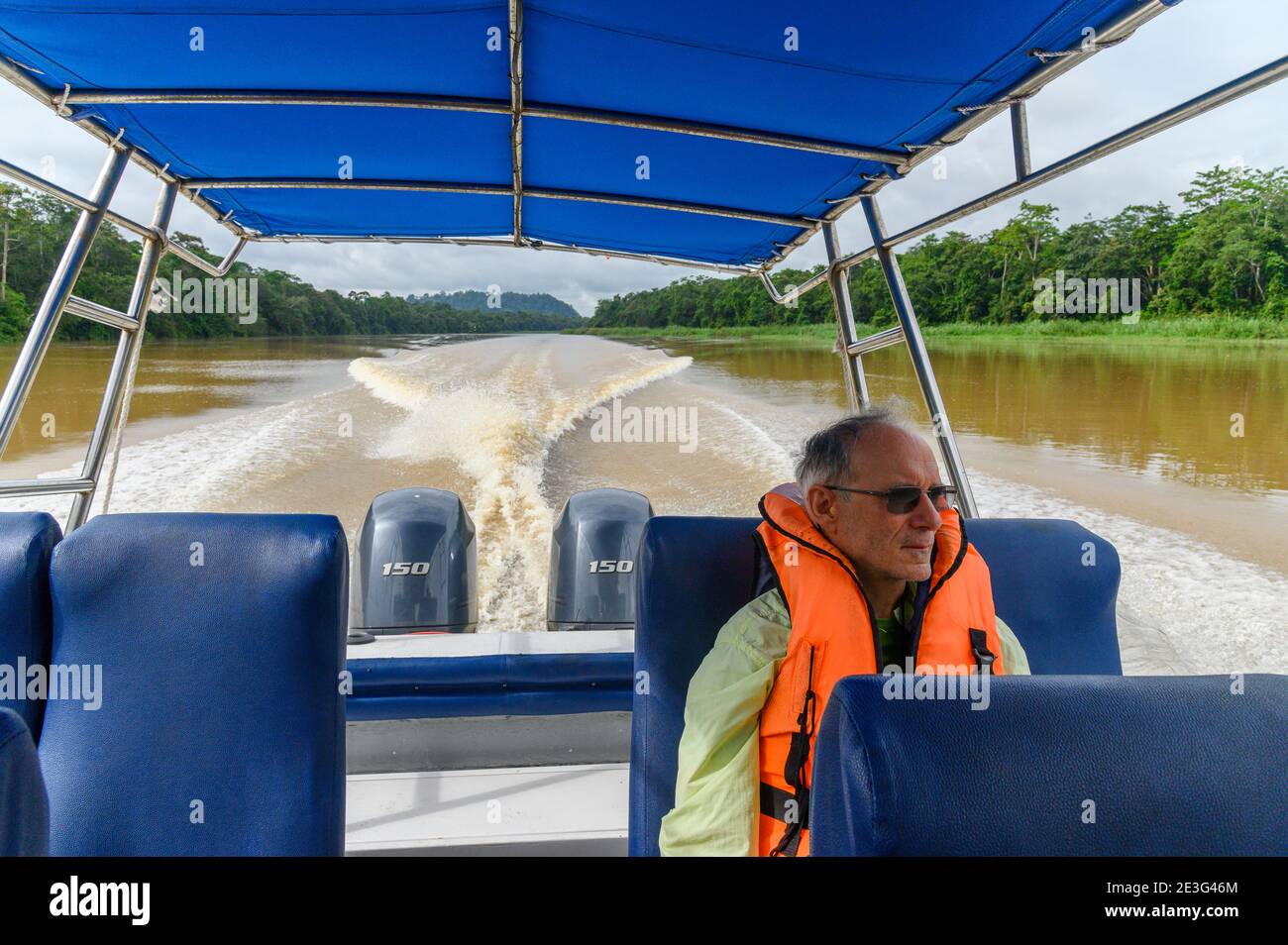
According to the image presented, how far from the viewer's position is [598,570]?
2.79 m

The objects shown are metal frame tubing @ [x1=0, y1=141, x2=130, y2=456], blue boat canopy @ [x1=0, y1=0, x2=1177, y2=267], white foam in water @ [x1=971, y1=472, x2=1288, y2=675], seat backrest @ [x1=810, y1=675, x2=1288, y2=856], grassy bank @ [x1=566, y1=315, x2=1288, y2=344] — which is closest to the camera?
seat backrest @ [x1=810, y1=675, x2=1288, y2=856]

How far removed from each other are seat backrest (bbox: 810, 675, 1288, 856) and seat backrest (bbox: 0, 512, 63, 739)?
1243mm

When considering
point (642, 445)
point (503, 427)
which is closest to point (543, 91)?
point (503, 427)

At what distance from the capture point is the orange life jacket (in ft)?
3.64

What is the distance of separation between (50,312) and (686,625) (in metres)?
1.46

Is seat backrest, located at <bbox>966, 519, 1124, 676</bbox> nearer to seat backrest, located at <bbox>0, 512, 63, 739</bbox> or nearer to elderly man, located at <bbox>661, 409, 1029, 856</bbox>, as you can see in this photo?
elderly man, located at <bbox>661, 409, 1029, 856</bbox>

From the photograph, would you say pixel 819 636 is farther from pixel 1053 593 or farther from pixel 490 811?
pixel 490 811

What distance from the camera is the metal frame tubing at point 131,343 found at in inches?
81.9

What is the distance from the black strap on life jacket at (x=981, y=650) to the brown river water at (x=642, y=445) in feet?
3.43
